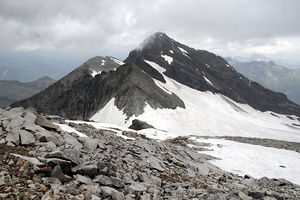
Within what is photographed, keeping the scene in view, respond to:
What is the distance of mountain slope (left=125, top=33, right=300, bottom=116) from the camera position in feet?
474

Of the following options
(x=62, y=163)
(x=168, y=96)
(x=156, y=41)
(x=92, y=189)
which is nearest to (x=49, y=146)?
(x=62, y=163)

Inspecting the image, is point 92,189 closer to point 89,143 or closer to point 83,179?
point 83,179

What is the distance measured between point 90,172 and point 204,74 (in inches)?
6550

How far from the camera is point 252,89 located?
181250 millimetres

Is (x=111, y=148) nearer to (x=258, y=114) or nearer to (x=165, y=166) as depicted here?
(x=165, y=166)

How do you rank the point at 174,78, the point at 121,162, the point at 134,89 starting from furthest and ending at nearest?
the point at 174,78
the point at 134,89
the point at 121,162

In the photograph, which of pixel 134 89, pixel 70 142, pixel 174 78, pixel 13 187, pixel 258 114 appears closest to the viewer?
pixel 13 187

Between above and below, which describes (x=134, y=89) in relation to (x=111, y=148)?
above

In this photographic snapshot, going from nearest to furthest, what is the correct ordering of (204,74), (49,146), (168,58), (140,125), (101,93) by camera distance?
(49,146) → (140,125) → (101,93) → (168,58) → (204,74)

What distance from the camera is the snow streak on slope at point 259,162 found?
21.6 m

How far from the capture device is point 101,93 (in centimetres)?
8394

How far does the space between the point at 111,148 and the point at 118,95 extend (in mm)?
55384

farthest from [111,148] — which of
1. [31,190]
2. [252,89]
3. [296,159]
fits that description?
[252,89]

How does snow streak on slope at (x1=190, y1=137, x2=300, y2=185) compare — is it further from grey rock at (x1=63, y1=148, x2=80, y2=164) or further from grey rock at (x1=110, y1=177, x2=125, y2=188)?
grey rock at (x1=63, y1=148, x2=80, y2=164)
